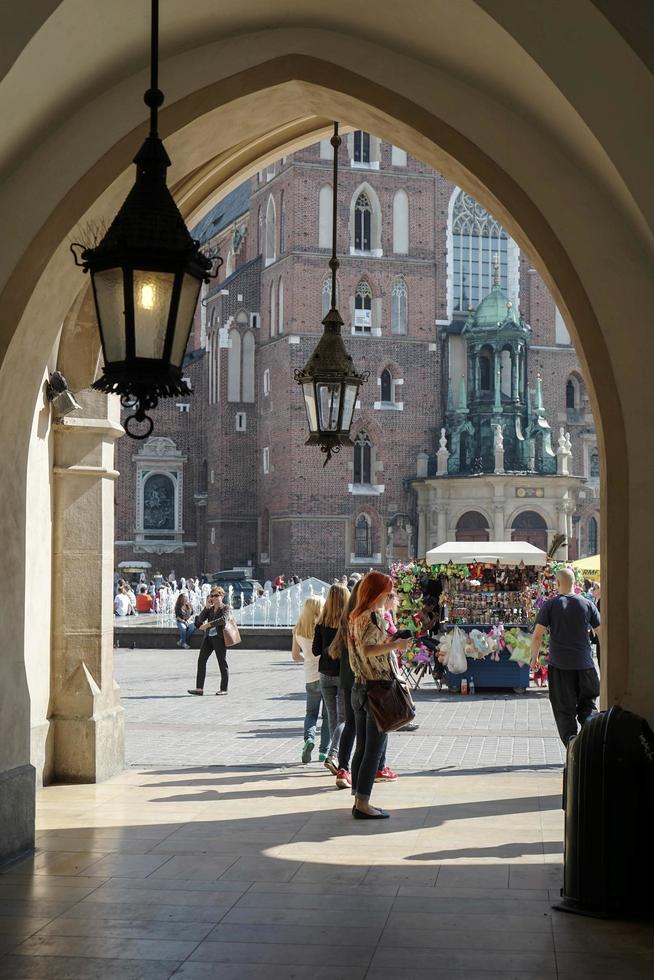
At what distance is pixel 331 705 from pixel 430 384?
4369 cm

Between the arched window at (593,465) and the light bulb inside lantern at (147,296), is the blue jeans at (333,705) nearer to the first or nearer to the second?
the light bulb inside lantern at (147,296)

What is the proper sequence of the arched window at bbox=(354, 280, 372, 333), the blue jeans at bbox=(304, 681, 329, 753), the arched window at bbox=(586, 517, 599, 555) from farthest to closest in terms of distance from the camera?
the arched window at bbox=(586, 517, 599, 555), the arched window at bbox=(354, 280, 372, 333), the blue jeans at bbox=(304, 681, 329, 753)

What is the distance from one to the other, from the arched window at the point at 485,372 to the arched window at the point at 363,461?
16.6ft

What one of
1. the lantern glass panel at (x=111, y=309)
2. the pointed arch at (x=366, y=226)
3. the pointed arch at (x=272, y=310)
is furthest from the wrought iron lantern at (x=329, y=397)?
the pointed arch at (x=272, y=310)

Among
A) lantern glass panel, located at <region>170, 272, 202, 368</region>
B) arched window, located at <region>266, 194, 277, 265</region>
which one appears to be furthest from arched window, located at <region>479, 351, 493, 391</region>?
lantern glass panel, located at <region>170, 272, 202, 368</region>

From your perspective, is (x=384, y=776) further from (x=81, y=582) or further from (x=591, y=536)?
(x=591, y=536)

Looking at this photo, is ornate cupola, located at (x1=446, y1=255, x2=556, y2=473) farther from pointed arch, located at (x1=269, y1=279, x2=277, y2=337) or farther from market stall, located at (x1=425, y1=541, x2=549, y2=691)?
market stall, located at (x1=425, y1=541, x2=549, y2=691)

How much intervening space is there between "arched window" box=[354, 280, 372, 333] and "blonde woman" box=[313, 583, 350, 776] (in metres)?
42.8

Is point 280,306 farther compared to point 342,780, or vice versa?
Result: point 280,306

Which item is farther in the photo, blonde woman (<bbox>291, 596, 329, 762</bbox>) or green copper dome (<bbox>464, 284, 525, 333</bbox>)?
green copper dome (<bbox>464, 284, 525, 333</bbox>)

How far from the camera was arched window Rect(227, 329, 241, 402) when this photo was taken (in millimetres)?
55219

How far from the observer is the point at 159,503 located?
2307 inches

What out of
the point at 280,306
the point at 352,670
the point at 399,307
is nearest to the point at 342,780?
the point at 352,670

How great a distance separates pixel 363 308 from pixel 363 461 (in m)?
6.17
